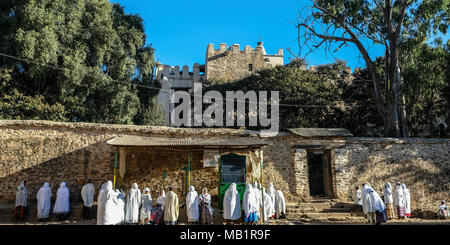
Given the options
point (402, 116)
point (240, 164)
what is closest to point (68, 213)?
point (240, 164)

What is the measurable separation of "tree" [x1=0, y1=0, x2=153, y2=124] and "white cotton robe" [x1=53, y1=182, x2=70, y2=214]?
717 cm

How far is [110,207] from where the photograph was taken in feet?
24.8

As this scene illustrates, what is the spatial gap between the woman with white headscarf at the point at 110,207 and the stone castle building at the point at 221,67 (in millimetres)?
21260

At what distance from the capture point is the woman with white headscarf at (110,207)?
295 inches

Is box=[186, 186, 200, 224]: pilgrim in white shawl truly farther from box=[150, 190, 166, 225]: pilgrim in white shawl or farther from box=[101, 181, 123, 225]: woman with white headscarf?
box=[101, 181, 123, 225]: woman with white headscarf

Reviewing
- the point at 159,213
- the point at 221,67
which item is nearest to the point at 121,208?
the point at 159,213

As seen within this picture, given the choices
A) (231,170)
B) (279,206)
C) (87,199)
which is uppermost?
(231,170)

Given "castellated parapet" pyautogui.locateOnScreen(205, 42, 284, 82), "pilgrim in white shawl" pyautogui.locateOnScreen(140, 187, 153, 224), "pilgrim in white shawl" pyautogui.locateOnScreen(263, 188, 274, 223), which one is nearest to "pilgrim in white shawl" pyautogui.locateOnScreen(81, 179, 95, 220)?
"pilgrim in white shawl" pyautogui.locateOnScreen(140, 187, 153, 224)

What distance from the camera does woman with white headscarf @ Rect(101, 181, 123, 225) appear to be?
24.6 ft

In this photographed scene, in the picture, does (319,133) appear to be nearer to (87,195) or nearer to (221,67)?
→ (87,195)

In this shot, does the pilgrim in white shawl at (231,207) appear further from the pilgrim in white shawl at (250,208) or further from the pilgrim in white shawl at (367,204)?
the pilgrim in white shawl at (367,204)

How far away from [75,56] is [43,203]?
8747 mm

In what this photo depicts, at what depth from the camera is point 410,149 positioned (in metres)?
12.1
